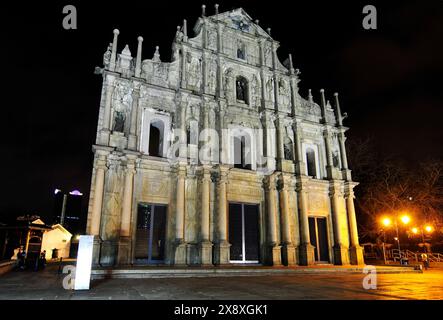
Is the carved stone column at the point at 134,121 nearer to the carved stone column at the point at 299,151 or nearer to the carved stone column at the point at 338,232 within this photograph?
the carved stone column at the point at 299,151

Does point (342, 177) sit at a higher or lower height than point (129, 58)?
lower

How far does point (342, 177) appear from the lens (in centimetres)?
2114

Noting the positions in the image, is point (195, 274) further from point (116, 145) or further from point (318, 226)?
point (318, 226)

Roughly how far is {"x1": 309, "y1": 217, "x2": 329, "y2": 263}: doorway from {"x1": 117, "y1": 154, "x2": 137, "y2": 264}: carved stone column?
37.5 ft

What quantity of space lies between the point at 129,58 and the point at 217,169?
825 centimetres

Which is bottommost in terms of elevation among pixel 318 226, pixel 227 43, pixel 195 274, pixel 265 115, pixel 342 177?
pixel 195 274

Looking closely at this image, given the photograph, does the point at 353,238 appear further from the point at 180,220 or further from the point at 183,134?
the point at 183,134

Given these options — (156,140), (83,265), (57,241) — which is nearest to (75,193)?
(57,241)

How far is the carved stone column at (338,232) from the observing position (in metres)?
18.8

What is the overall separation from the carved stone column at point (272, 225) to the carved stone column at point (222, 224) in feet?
9.16

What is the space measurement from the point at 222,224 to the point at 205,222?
957mm

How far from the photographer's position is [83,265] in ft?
26.0
